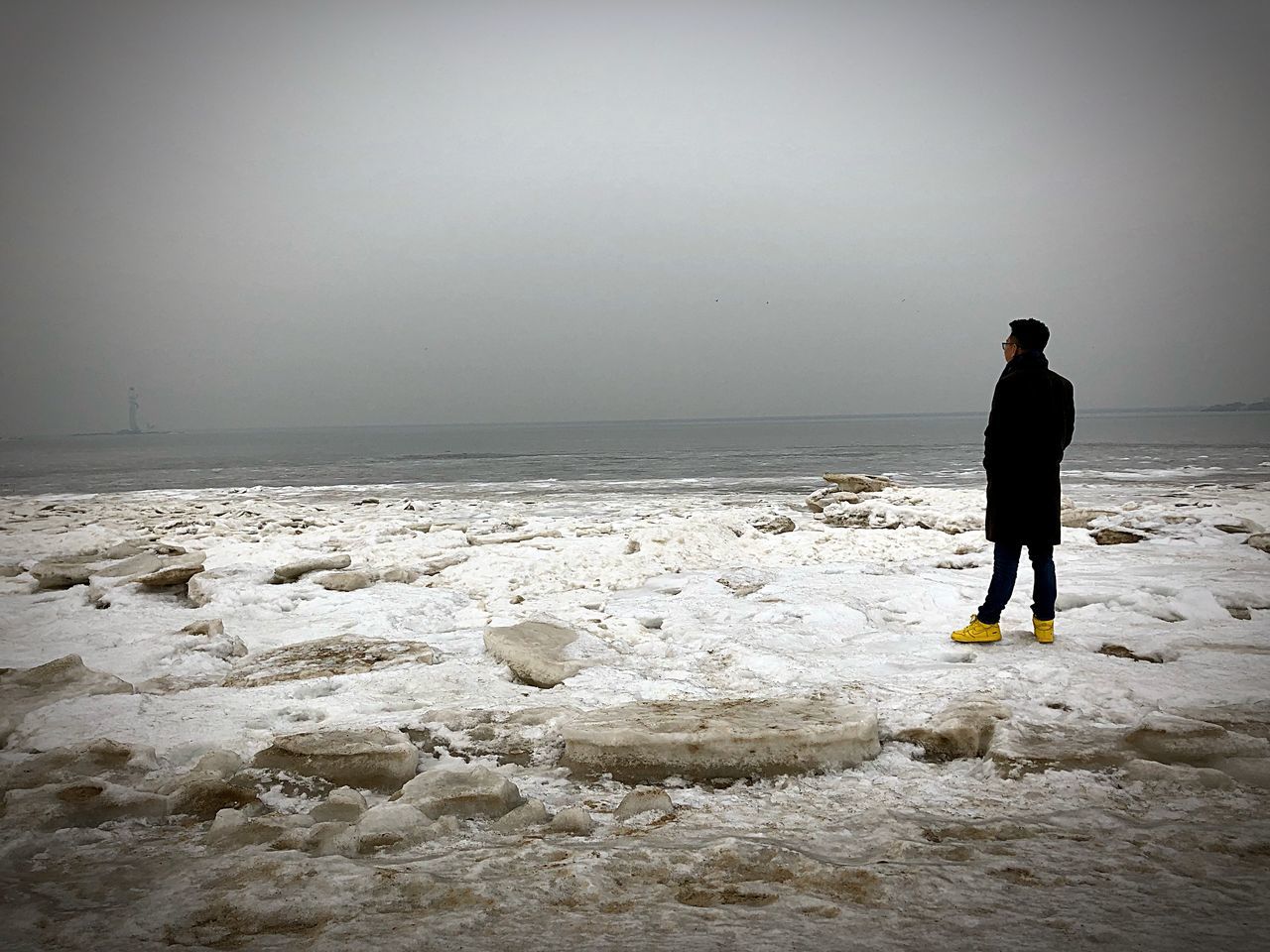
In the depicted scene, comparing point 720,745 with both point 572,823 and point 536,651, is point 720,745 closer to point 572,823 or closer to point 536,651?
point 572,823

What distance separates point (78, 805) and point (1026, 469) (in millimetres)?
5090

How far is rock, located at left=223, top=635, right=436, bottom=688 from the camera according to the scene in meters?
4.52

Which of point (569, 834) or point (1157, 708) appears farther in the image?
point (1157, 708)

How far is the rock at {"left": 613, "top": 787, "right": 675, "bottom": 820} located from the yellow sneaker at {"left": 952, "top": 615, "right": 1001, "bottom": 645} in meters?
2.81

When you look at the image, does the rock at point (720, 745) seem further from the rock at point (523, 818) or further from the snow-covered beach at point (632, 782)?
the rock at point (523, 818)

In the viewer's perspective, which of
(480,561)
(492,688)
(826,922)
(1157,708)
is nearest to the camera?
(826,922)

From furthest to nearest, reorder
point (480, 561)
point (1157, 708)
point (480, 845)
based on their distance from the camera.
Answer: point (480, 561)
point (1157, 708)
point (480, 845)

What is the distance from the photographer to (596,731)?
3.34 m

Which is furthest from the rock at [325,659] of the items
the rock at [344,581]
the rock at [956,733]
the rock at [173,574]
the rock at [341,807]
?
the rock at [956,733]

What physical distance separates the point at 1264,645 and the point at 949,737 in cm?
261

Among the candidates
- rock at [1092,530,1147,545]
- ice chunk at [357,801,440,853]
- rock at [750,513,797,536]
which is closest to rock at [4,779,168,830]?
ice chunk at [357,801,440,853]

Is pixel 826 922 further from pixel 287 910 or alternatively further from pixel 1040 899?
pixel 287 910

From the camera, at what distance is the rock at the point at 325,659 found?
14.8ft

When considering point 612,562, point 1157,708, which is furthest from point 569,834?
point 612,562
